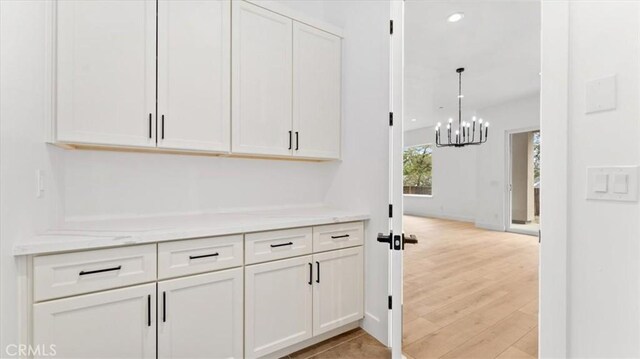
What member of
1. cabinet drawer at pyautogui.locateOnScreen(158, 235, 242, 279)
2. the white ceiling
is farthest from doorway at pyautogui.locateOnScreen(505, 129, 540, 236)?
cabinet drawer at pyautogui.locateOnScreen(158, 235, 242, 279)

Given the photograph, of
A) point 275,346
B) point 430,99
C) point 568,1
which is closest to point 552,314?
point 568,1

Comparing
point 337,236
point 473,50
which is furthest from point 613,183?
point 473,50

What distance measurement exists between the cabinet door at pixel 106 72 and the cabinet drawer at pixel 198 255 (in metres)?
0.68

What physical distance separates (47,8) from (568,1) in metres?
2.37

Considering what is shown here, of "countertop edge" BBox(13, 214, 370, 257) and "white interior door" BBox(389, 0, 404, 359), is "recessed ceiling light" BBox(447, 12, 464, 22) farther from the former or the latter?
"countertop edge" BBox(13, 214, 370, 257)

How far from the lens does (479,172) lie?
22.0 feet

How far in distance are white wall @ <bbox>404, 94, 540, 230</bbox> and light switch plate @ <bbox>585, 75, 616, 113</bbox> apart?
5.51 m

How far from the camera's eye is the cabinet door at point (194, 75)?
171 centimetres

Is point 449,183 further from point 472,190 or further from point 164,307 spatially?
point 164,307

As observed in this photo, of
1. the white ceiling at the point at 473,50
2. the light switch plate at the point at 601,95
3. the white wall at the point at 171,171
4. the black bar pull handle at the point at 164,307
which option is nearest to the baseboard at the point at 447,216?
A: the white ceiling at the point at 473,50

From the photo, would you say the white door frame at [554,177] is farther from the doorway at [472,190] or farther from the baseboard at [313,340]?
the baseboard at [313,340]

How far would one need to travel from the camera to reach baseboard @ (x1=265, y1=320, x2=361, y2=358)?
6.01ft

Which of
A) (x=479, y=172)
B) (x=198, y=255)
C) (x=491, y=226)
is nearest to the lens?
(x=198, y=255)

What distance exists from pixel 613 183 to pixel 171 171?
235cm
